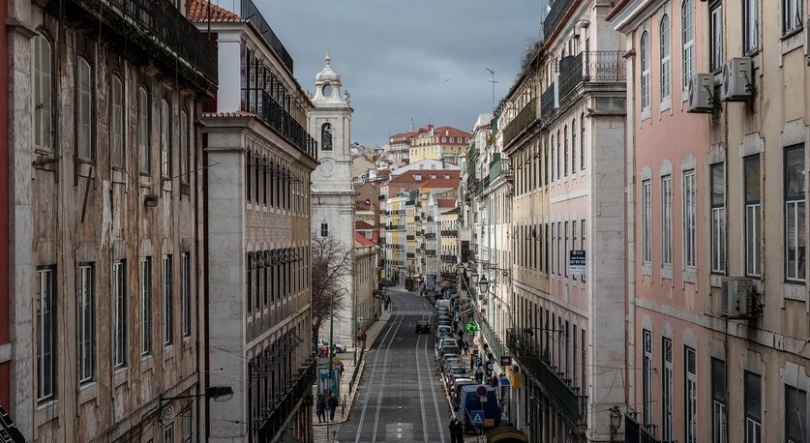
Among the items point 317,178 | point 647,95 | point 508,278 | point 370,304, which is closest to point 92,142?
point 647,95

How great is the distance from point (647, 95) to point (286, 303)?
64.3ft

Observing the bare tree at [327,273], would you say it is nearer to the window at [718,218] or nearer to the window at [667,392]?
the window at [667,392]

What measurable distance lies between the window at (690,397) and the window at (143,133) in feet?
30.6

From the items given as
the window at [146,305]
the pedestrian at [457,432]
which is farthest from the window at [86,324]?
the pedestrian at [457,432]

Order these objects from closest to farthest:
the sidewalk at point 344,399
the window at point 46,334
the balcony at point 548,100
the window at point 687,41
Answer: the window at point 46,334
the window at point 687,41
the balcony at point 548,100
the sidewalk at point 344,399

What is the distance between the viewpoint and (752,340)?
17.1m

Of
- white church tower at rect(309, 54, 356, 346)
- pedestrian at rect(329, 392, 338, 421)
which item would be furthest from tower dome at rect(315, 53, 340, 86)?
pedestrian at rect(329, 392, 338, 421)

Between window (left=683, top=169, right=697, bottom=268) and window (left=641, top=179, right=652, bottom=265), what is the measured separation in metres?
2.57

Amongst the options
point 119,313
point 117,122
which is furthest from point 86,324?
point 117,122

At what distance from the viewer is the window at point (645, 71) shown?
23562 mm

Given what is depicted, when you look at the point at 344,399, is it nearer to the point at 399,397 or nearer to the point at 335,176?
the point at 399,397

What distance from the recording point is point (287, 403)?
39.6 m

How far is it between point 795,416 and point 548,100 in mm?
22977

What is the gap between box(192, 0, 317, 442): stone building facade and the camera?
29.9m
